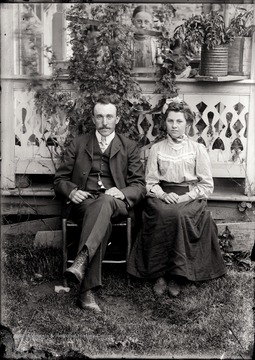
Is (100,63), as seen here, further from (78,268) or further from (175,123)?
(78,268)

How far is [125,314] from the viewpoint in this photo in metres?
5.41

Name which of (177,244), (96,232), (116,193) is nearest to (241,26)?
(116,193)

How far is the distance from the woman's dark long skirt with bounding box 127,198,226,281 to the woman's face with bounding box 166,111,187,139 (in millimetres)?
644

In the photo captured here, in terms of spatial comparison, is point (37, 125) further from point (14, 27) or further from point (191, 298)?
point (191, 298)

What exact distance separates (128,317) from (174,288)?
587 mm

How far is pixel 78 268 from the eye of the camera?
16.8 feet

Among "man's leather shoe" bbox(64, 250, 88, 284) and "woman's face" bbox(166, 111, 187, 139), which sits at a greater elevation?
"woman's face" bbox(166, 111, 187, 139)

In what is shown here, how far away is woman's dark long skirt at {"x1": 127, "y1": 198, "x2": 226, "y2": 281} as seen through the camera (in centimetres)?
567

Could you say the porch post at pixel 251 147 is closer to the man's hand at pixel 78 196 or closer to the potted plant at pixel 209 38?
the potted plant at pixel 209 38

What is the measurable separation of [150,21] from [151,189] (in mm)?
1947

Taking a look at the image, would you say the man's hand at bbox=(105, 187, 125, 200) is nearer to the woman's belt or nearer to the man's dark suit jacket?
the man's dark suit jacket

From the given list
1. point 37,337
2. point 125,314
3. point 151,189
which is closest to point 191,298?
point 125,314

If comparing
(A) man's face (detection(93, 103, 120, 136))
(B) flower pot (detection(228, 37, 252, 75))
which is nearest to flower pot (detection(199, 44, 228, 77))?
(B) flower pot (detection(228, 37, 252, 75))

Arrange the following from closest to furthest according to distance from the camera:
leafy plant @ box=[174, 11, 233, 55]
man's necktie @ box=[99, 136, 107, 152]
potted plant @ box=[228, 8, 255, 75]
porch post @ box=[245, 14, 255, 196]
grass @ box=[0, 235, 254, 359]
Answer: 1. grass @ box=[0, 235, 254, 359]
2. man's necktie @ box=[99, 136, 107, 152]
3. leafy plant @ box=[174, 11, 233, 55]
4. potted plant @ box=[228, 8, 255, 75]
5. porch post @ box=[245, 14, 255, 196]
